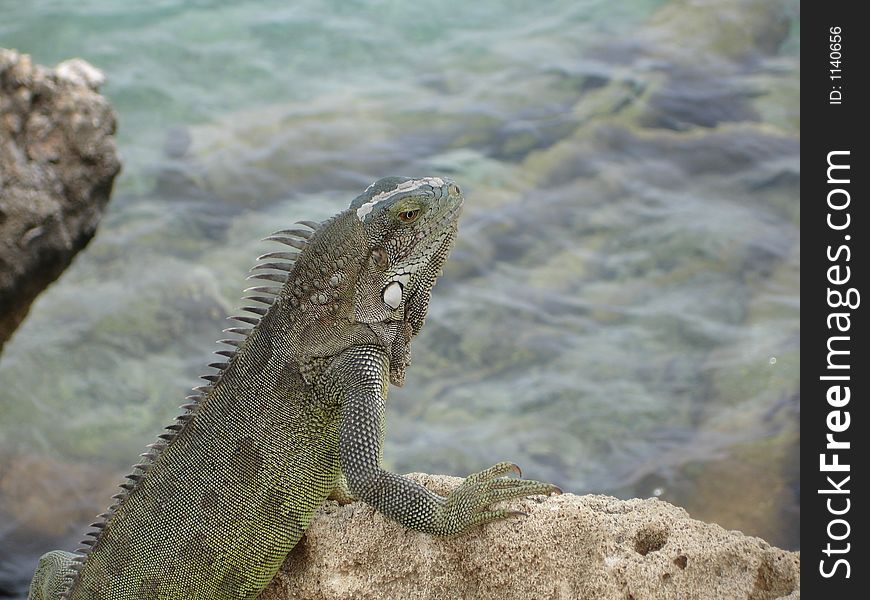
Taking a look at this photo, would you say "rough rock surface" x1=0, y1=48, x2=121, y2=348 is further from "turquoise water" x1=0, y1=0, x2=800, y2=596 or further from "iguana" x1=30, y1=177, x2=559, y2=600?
"iguana" x1=30, y1=177, x2=559, y2=600

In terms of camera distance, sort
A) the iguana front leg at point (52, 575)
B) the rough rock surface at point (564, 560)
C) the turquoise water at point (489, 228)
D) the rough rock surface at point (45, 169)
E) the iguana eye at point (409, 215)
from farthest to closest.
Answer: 1. the turquoise water at point (489, 228)
2. the rough rock surface at point (45, 169)
3. the iguana front leg at point (52, 575)
4. the iguana eye at point (409, 215)
5. the rough rock surface at point (564, 560)

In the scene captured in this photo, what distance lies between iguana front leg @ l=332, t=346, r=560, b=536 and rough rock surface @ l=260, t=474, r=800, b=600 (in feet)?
0.55

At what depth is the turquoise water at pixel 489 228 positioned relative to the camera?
30.1 feet

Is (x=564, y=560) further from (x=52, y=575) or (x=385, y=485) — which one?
(x=52, y=575)

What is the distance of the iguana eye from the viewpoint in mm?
4781

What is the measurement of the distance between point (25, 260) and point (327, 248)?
3315mm

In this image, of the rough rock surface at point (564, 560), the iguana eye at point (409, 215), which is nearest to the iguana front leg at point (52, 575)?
the rough rock surface at point (564, 560)

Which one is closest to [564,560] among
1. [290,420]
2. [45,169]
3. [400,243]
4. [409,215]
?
[290,420]

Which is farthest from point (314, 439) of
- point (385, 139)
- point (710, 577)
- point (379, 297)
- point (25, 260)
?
point (385, 139)

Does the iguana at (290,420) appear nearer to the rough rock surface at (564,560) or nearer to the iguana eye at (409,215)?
the iguana eye at (409,215)

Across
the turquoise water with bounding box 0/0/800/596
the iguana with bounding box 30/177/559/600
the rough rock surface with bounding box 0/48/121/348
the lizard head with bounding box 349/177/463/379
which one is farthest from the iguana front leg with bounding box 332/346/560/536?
the turquoise water with bounding box 0/0/800/596

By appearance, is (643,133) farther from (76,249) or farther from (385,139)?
(76,249)

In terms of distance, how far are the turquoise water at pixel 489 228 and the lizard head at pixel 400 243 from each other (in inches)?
170

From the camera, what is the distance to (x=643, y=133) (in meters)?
13.6
